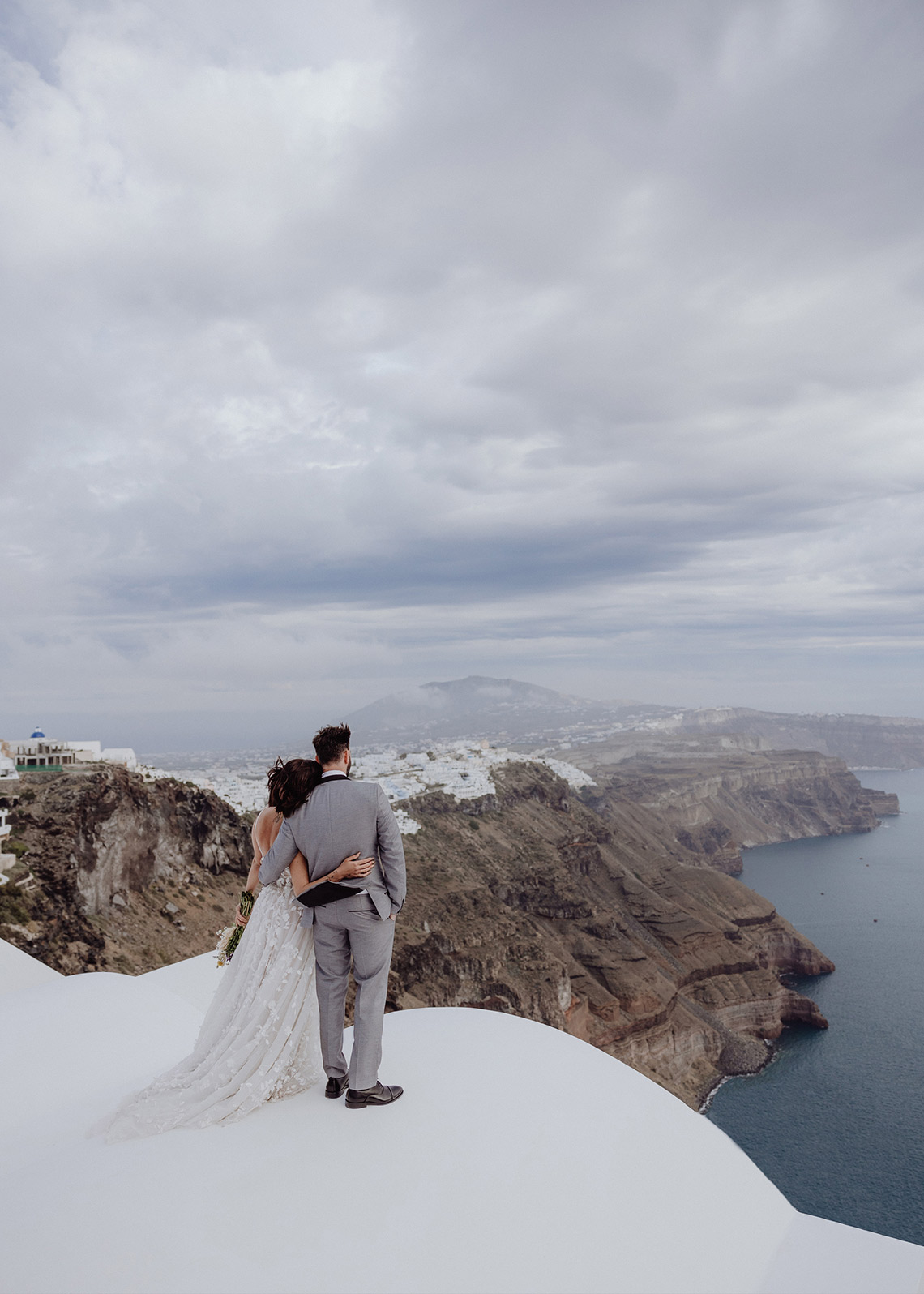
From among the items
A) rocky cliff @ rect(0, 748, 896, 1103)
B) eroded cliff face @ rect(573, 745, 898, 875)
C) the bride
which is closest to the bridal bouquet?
the bride

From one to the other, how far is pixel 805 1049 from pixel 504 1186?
34.6 m

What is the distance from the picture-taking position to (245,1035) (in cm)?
265

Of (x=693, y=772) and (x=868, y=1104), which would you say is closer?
(x=868, y=1104)

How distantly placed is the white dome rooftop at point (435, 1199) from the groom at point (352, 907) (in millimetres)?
172

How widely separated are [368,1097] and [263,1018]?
0.47 metres

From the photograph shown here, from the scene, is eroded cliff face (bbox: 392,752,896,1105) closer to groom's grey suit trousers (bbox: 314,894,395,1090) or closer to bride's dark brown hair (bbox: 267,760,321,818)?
groom's grey suit trousers (bbox: 314,894,395,1090)

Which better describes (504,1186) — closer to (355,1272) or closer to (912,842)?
(355,1272)

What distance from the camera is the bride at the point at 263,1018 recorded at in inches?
102

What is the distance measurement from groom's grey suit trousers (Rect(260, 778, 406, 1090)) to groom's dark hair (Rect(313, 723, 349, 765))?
0.10 m

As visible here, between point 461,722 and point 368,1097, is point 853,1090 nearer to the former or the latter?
point 368,1097

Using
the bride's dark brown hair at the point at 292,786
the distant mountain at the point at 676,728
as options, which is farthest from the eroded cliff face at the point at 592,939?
the distant mountain at the point at 676,728

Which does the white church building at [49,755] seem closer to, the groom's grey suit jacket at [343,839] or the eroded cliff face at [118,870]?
the eroded cliff face at [118,870]

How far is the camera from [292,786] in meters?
2.67

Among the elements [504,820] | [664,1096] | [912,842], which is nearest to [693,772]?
[912,842]
